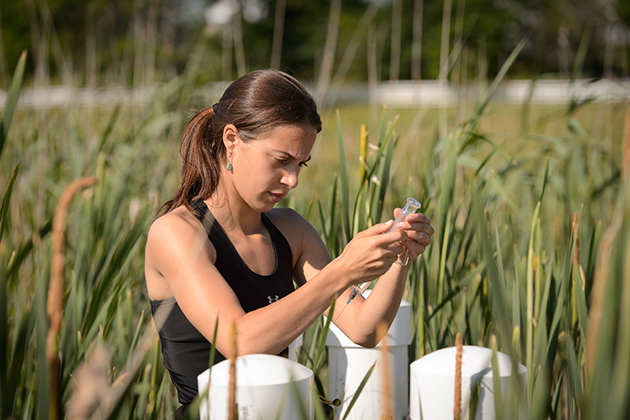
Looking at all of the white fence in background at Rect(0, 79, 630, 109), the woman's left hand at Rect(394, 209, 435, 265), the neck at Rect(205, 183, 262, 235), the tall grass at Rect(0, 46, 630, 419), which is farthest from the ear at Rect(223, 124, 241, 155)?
the white fence in background at Rect(0, 79, 630, 109)

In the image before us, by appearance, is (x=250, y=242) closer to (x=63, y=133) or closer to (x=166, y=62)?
(x=63, y=133)

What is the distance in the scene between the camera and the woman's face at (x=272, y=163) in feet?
4.37

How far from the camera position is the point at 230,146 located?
4.64ft

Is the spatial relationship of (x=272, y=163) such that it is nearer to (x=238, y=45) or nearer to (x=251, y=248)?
(x=251, y=248)

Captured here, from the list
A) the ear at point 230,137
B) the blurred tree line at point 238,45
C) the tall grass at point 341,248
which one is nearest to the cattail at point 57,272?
the tall grass at point 341,248

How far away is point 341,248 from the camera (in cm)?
172

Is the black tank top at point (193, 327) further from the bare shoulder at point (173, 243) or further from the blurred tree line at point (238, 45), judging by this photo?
the blurred tree line at point (238, 45)

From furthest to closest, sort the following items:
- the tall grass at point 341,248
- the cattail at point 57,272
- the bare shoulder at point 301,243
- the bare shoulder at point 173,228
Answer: the bare shoulder at point 301,243
the bare shoulder at point 173,228
the tall grass at point 341,248
the cattail at point 57,272

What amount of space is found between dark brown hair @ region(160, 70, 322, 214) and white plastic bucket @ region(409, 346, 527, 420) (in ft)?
2.12

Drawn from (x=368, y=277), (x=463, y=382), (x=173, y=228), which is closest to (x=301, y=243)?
(x=173, y=228)

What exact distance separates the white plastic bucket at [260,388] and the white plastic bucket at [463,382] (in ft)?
0.70

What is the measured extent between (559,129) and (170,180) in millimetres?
2089

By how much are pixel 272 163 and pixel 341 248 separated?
0.47 m

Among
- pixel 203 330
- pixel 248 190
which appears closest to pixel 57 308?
pixel 203 330
